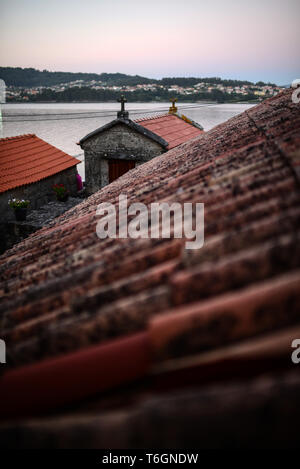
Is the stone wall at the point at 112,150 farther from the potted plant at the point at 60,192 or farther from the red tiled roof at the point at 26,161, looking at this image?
the potted plant at the point at 60,192

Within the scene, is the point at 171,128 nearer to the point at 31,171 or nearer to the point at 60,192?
the point at 60,192

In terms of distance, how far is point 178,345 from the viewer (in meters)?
0.87

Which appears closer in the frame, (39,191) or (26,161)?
(39,191)

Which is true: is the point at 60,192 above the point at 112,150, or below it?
below

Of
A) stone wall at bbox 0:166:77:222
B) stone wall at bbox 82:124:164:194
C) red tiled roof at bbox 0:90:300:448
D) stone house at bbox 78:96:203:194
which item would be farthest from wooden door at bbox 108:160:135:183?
A: red tiled roof at bbox 0:90:300:448

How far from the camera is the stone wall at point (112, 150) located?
40.2 feet

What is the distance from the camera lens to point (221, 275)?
0.99m

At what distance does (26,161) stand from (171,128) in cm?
674

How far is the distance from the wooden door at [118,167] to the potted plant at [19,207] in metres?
4.30

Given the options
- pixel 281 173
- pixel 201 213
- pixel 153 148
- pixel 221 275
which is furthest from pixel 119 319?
pixel 153 148

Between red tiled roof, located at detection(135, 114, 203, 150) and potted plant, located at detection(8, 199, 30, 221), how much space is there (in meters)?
5.83

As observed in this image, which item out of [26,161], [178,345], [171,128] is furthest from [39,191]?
[178,345]

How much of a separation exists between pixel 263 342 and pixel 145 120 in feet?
44.6
